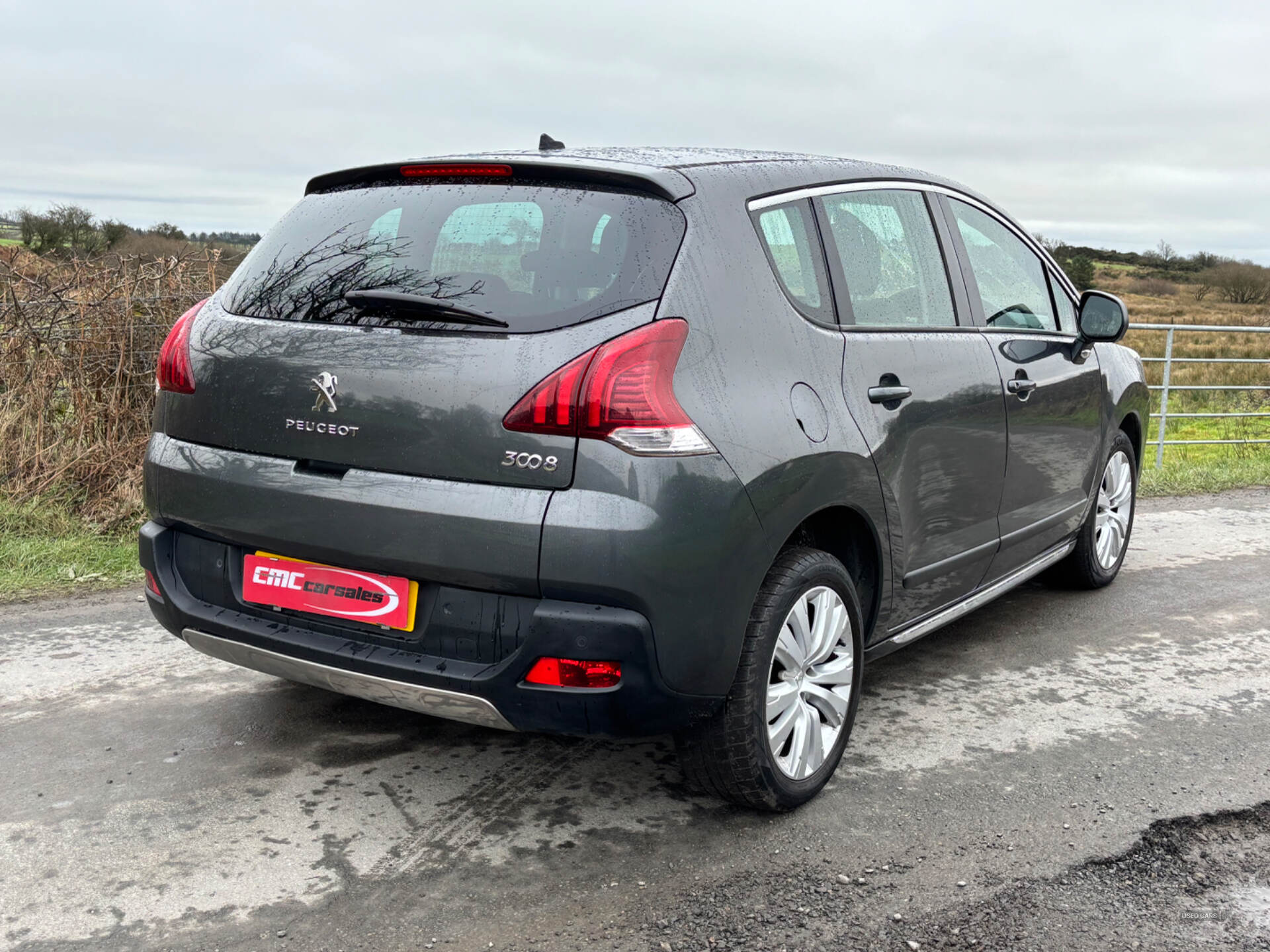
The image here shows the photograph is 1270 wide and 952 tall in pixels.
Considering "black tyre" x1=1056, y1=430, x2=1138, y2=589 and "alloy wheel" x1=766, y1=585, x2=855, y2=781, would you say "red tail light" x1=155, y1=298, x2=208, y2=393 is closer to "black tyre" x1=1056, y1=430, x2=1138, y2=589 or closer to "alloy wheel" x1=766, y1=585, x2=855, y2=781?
"alloy wheel" x1=766, y1=585, x2=855, y2=781

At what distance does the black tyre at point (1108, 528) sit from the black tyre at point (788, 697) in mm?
2460

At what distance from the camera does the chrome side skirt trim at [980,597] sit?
3742mm

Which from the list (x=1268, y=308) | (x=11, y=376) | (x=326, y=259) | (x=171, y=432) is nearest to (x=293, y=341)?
(x=326, y=259)

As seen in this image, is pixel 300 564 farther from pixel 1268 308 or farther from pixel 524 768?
pixel 1268 308

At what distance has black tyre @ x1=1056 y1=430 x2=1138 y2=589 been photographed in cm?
536

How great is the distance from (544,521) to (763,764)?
2.98 ft

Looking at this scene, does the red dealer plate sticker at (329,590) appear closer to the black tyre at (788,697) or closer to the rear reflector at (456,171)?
the black tyre at (788,697)

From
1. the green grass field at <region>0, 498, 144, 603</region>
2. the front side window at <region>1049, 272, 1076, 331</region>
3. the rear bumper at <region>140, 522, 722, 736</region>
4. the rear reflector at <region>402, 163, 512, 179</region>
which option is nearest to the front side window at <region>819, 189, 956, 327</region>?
the rear reflector at <region>402, 163, 512, 179</region>

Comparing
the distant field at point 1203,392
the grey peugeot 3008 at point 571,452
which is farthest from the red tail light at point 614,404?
the distant field at point 1203,392

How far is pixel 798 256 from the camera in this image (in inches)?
126

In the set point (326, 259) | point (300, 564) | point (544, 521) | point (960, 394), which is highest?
point (326, 259)

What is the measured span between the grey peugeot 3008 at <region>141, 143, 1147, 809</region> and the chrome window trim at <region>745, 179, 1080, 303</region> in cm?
2

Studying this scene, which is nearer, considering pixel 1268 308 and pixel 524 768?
pixel 524 768

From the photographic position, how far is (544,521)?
8.47ft
